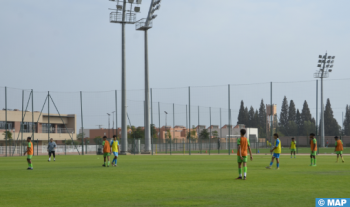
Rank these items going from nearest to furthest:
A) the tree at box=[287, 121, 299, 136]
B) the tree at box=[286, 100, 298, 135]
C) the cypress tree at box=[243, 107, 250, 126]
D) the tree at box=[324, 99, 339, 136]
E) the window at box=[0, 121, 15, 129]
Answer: the tree at box=[324, 99, 339, 136] → the tree at box=[286, 100, 298, 135] → the cypress tree at box=[243, 107, 250, 126] → the tree at box=[287, 121, 299, 136] → the window at box=[0, 121, 15, 129]

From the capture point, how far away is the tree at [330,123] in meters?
54.9

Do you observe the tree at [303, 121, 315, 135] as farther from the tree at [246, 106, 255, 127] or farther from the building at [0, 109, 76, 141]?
the building at [0, 109, 76, 141]

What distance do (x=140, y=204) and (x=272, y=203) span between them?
9.85ft

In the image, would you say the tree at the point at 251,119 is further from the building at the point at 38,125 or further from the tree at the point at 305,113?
the building at the point at 38,125

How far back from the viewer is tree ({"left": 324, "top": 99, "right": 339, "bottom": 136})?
180 feet

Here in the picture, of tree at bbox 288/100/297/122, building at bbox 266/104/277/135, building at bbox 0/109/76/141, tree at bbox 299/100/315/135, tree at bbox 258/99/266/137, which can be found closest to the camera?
building at bbox 266/104/277/135

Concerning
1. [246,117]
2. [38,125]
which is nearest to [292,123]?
[246,117]

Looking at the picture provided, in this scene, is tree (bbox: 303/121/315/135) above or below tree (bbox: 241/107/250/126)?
below

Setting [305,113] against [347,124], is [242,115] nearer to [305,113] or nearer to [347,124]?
[305,113]

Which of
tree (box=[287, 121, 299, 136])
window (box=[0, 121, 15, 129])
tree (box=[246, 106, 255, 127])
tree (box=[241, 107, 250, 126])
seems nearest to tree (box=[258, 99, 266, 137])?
tree (box=[246, 106, 255, 127])

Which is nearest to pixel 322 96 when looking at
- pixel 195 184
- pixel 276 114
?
pixel 276 114

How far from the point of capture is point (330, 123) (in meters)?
62.4

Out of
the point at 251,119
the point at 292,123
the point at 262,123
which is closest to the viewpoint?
the point at 292,123

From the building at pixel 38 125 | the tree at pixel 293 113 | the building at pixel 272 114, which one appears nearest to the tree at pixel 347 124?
the tree at pixel 293 113
